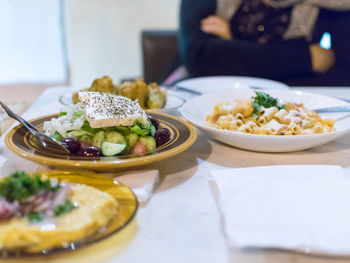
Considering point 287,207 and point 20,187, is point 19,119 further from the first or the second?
point 287,207

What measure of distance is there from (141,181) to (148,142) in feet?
0.40

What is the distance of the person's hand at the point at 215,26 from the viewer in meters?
2.71

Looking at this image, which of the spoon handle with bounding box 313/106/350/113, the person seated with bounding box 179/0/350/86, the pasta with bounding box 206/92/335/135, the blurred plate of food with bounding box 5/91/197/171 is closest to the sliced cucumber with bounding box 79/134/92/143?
the blurred plate of food with bounding box 5/91/197/171

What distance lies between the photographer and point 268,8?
2658 millimetres

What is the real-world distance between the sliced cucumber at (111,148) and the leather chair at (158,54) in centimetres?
238

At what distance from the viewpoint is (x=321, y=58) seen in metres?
2.59

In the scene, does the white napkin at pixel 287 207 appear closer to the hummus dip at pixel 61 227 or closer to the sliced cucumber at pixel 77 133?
the hummus dip at pixel 61 227

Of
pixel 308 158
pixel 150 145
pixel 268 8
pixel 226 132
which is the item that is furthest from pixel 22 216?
pixel 268 8

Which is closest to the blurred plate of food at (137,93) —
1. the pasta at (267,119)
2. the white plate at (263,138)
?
the white plate at (263,138)

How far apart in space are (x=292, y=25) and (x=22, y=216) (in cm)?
250

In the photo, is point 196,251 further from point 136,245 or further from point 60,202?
point 60,202

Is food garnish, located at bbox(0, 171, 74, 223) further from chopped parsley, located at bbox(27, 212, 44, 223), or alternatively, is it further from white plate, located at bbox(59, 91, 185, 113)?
white plate, located at bbox(59, 91, 185, 113)

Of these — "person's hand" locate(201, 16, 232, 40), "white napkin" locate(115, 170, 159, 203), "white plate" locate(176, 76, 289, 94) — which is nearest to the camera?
"white napkin" locate(115, 170, 159, 203)

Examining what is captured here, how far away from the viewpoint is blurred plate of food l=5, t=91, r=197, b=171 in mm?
799
